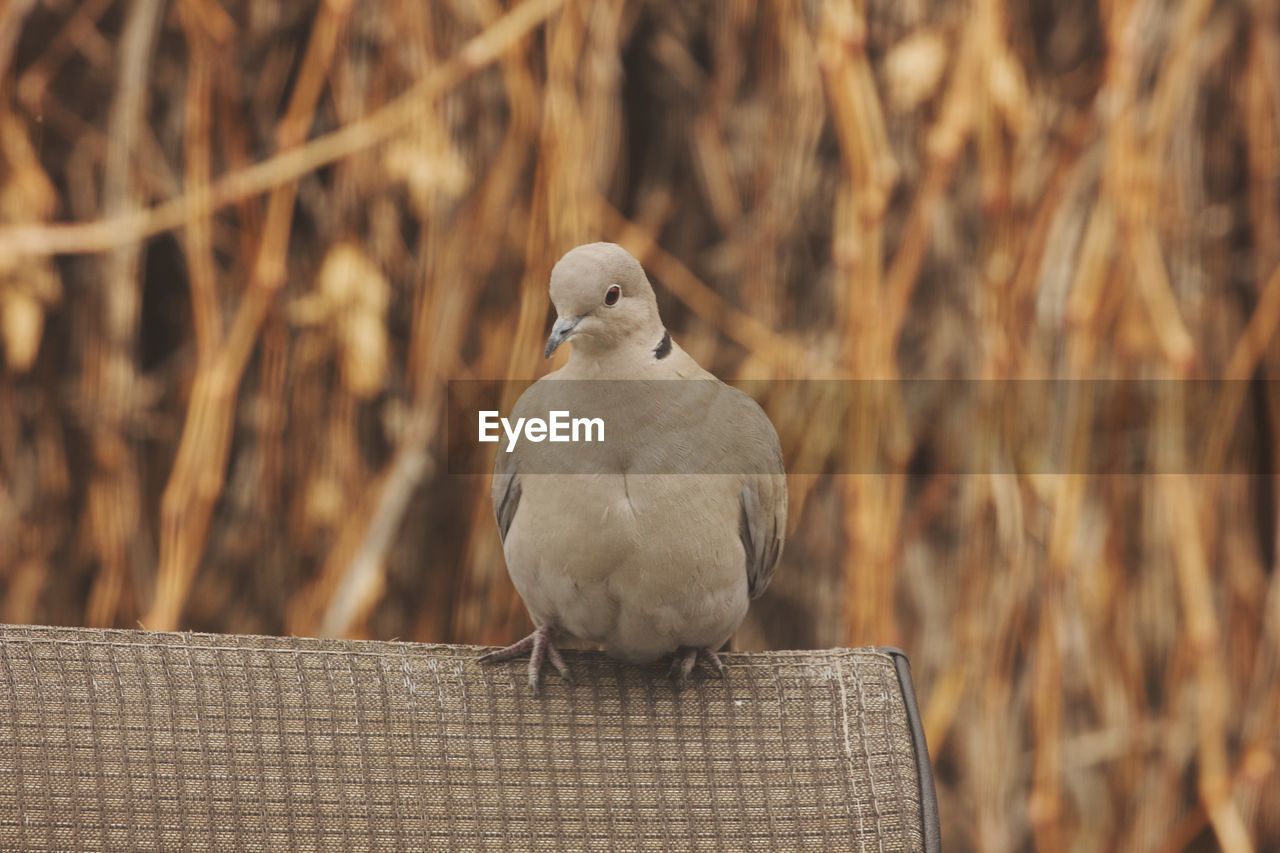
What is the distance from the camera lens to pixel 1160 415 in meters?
2.24

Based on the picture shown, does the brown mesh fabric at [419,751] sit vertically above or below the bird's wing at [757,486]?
below

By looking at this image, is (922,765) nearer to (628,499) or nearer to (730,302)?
(628,499)

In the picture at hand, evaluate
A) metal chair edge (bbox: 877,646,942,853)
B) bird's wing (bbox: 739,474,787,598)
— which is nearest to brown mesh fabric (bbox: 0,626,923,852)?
metal chair edge (bbox: 877,646,942,853)

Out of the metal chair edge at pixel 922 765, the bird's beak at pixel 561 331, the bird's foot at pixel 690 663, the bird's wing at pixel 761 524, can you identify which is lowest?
the metal chair edge at pixel 922 765

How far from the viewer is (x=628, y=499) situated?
51.5 inches

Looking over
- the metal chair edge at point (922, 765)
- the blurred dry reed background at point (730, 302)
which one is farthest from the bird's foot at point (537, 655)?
the blurred dry reed background at point (730, 302)

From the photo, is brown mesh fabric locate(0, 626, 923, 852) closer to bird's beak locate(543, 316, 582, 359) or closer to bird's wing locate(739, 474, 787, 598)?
bird's wing locate(739, 474, 787, 598)

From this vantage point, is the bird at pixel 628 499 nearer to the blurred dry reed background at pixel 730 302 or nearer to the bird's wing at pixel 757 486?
the bird's wing at pixel 757 486

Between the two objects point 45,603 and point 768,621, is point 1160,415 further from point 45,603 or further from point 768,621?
point 45,603

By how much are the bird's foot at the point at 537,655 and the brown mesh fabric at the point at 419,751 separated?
1cm

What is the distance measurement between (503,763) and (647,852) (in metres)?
0.13

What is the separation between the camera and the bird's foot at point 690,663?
4.28ft

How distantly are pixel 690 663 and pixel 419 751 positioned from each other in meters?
Answer: 0.25

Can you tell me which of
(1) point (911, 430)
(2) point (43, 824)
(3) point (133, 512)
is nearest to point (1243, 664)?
(1) point (911, 430)
